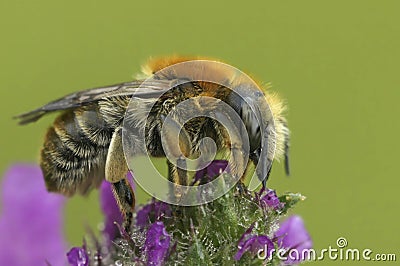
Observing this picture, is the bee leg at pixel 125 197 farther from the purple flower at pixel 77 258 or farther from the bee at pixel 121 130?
the purple flower at pixel 77 258

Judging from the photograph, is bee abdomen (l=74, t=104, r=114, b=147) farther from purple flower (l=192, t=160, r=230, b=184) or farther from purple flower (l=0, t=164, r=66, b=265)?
purple flower (l=0, t=164, r=66, b=265)

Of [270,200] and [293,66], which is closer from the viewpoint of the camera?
[270,200]

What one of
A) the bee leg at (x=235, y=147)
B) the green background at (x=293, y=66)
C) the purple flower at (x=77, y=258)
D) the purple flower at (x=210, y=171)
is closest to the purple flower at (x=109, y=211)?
the purple flower at (x=77, y=258)

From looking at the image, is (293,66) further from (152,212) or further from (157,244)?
(157,244)

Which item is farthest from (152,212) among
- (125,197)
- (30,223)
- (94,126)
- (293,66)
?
(293,66)

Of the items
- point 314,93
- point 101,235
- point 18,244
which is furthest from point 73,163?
point 314,93
